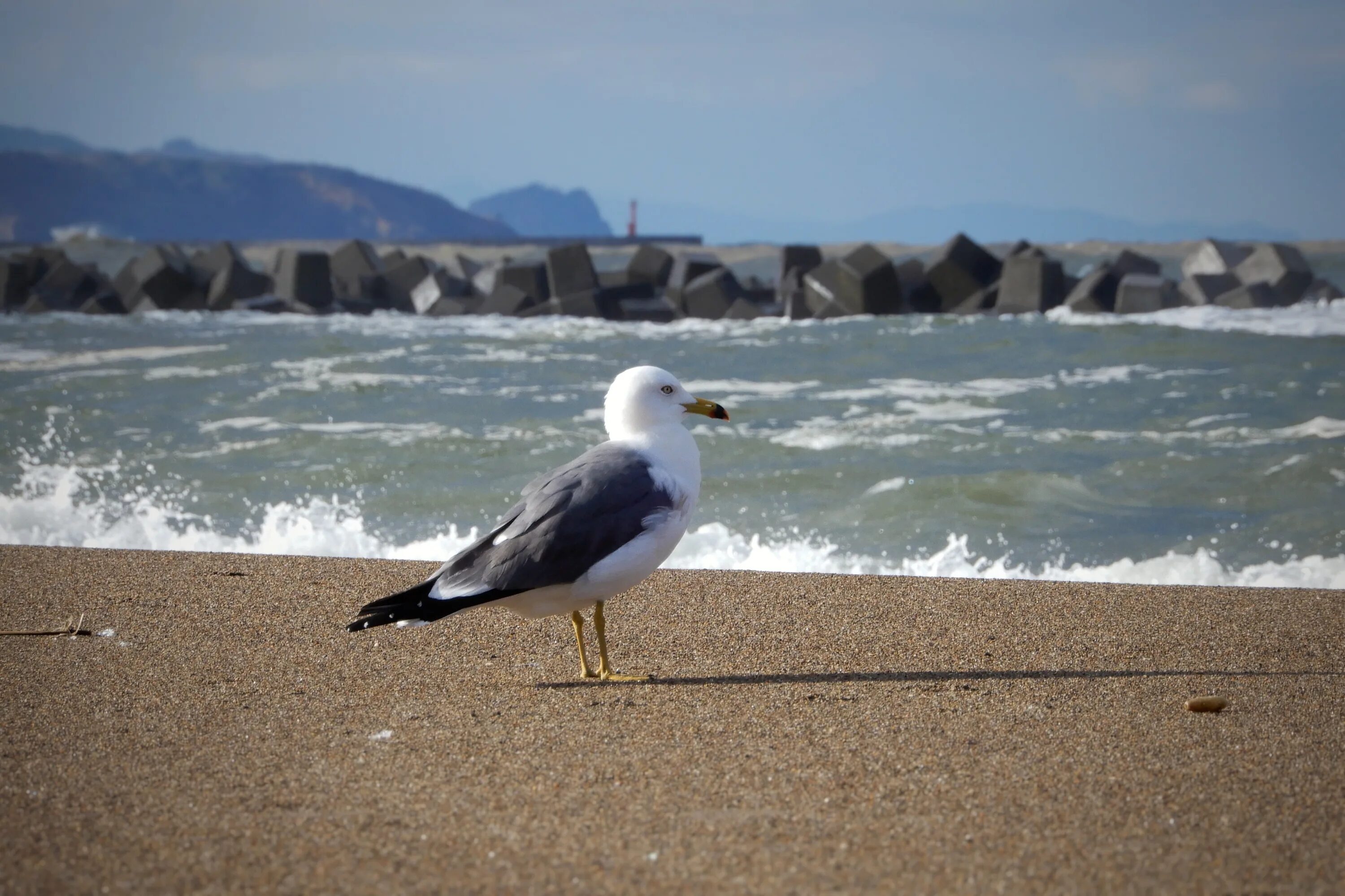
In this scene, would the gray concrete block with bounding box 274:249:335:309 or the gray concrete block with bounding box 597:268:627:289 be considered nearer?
the gray concrete block with bounding box 597:268:627:289

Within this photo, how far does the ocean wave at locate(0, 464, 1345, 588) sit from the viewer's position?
19.7 feet

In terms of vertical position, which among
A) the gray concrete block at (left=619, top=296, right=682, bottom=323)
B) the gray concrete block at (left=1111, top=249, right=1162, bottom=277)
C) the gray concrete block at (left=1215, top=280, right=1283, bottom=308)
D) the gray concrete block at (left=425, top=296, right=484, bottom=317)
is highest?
the gray concrete block at (left=1111, top=249, right=1162, bottom=277)

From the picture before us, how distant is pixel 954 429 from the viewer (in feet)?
30.7

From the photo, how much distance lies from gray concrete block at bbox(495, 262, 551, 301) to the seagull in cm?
1819

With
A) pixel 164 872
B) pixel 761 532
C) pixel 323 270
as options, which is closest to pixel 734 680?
pixel 164 872

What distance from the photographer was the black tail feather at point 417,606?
3.38 m

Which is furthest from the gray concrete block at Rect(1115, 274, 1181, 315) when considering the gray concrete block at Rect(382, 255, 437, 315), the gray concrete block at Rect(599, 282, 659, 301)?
the gray concrete block at Rect(382, 255, 437, 315)

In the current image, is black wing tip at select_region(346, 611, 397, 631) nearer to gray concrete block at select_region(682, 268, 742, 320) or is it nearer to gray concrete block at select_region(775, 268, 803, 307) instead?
gray concrete block at select_region(775, 268, 803, 307)

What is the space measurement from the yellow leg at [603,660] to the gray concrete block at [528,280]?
18.2 m

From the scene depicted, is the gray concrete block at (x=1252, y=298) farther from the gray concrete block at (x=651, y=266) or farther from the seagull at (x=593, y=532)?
the seagull at (x=593, y=532)

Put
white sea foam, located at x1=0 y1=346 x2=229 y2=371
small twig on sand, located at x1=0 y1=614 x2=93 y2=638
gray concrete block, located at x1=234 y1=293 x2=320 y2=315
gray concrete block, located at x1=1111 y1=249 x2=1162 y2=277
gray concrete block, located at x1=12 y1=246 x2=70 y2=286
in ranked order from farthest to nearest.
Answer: gray concrete block, located at x1=12 y1=246 x2=70 y2=286, gray concrete block, located at x1=234 y1=293 x2=320 y2=315, gray concrete block, located at x1=1111 y1=249 x2=1162 y2=277, white sea foam, located at x1=0 y1=346 x2=229 y2=371, small twig on sand, located at x1=0 y1=614 x2=93 y2=638

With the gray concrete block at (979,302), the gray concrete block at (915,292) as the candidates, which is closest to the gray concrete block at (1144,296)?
the gray concrete block at (979,302)

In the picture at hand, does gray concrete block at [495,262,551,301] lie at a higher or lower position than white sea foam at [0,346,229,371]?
higher

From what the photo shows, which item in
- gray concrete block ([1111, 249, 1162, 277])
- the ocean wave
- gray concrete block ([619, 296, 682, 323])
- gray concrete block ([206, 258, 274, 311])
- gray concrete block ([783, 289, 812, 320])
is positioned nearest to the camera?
the ocean wave
